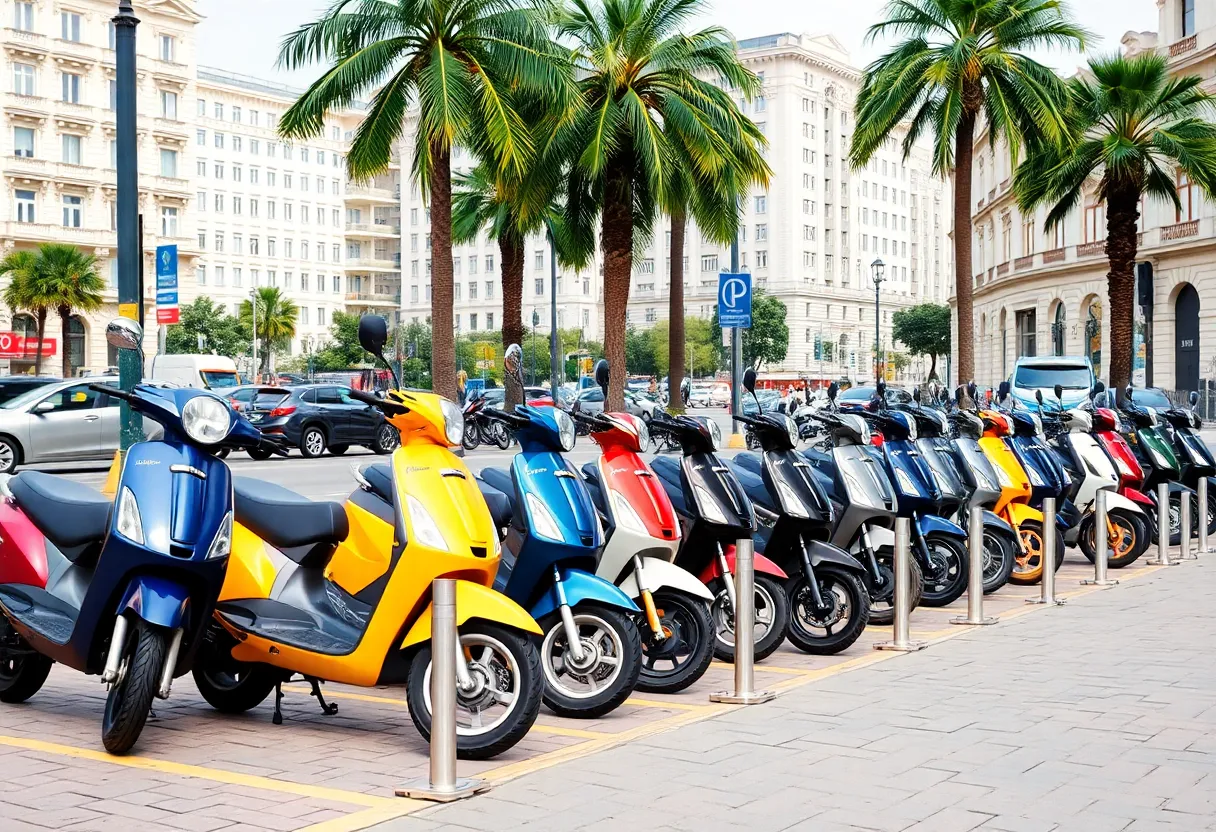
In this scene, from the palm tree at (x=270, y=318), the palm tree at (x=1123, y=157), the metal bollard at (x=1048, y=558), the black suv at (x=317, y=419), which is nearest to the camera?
the metal bollard at (x=1048, y=558)

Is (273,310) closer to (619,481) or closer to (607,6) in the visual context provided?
(607,6)

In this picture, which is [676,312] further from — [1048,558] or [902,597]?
[902,597]

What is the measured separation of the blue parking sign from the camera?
91.3ft

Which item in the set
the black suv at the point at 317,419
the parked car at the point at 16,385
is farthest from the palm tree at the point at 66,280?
the parked car at the point at 16,385

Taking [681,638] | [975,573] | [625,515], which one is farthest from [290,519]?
[975,573]

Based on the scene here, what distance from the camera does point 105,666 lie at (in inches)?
214

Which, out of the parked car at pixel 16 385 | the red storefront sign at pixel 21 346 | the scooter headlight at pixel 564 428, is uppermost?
the red storefront sign at pixel 21 346

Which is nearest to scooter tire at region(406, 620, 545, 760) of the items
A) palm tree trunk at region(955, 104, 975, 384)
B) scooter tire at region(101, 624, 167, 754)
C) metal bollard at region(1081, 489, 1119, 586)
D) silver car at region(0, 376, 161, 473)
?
scooter tire at region(101, 624, 167, 754)

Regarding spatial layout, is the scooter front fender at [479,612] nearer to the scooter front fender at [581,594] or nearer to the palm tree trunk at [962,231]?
the scooter front fender at [581,594]

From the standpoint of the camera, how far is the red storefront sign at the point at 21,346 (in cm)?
5919

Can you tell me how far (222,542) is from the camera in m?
5.53

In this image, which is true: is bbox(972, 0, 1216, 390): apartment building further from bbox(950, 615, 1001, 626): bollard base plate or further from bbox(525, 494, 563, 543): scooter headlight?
bbox(525, 494, 563, 543): scooter headlight

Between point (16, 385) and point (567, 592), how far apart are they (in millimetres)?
20950

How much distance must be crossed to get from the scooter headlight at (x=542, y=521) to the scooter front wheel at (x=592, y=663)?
0.34m
